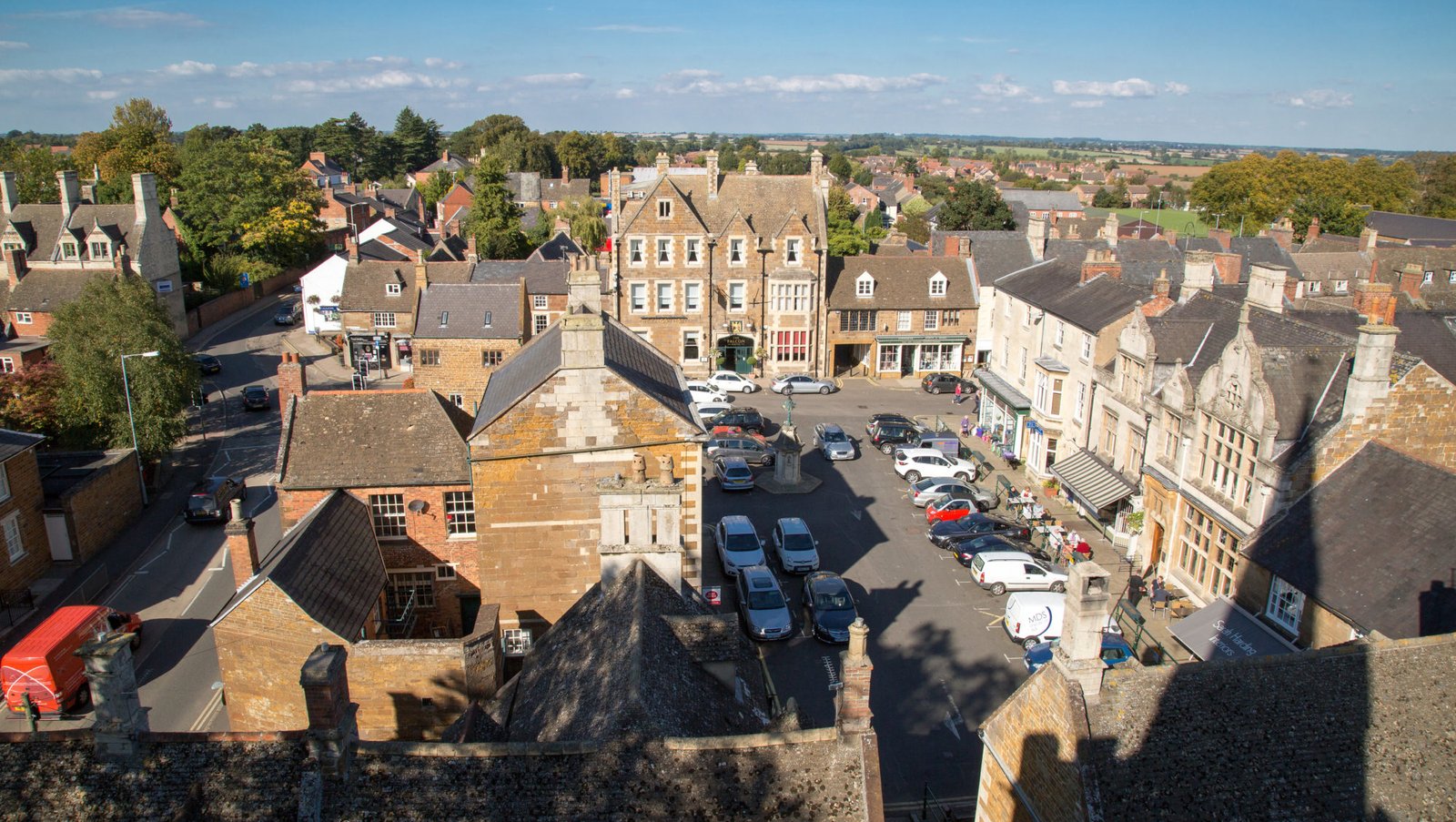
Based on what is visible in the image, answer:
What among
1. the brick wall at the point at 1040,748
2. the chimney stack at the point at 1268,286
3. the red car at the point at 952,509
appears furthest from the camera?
the red car at the point at 952,509

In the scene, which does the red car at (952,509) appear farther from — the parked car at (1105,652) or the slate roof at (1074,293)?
the parked car at (1105,652)

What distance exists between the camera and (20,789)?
12492mm

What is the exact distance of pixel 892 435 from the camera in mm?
45031

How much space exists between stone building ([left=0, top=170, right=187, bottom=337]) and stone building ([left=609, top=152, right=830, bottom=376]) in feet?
98.9

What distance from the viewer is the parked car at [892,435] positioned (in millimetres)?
44844

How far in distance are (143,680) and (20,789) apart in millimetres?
14894

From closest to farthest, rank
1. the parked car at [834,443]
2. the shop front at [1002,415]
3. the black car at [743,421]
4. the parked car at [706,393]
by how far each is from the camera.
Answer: the shop front at [1002,415]
the parked car at [834,443]
the black car at [743,421]
the parked car at [706,393]

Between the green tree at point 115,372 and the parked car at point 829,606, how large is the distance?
95.7ft

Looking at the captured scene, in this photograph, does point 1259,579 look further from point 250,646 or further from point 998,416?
point 250,646

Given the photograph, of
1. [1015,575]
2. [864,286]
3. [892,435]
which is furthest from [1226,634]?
[864,286]

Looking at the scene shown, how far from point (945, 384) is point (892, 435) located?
38.0 ft

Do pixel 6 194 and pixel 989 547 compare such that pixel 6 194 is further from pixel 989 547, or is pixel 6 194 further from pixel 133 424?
pixel 989 547

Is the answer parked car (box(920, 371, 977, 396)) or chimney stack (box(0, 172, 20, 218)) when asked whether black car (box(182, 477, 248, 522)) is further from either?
chimney stack (box(0, 172, 20, 218))

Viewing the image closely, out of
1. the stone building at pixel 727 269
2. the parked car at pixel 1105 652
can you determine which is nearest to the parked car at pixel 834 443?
the stone building at pixel 727 269
